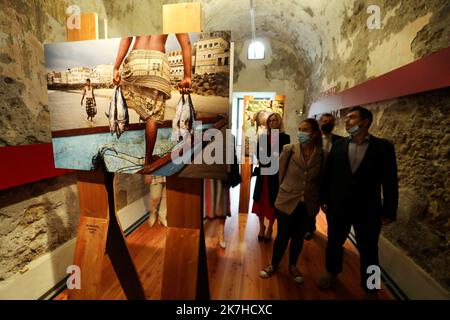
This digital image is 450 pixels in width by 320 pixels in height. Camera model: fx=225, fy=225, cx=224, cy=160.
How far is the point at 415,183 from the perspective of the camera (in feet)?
6.57

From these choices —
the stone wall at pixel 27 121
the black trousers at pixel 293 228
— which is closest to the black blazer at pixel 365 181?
the black trousers at pixel 293 228

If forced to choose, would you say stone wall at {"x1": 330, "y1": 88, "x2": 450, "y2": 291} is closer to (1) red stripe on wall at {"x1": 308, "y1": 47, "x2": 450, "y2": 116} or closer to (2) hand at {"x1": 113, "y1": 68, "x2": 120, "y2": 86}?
(1) red stripe on wall at {"x1": 308, "y1": 47, "x2": 450, "y2": 116}

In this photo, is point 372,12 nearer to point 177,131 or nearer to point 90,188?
point 177,131

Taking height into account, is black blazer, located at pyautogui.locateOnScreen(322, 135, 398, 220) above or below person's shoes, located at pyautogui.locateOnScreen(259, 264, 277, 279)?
above

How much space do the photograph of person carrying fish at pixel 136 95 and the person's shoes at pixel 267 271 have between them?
157 centimetres

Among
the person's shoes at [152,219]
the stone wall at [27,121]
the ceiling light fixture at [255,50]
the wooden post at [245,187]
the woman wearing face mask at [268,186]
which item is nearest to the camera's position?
the stone wall at [27,121]

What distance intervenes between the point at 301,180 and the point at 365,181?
0.47m

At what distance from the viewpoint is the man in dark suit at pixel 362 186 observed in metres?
1.67

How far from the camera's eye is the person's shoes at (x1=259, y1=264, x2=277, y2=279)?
218 cm

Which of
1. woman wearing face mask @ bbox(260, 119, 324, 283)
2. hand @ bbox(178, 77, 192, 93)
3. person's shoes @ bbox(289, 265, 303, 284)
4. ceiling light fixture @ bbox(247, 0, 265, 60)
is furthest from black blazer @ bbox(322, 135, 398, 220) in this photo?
ceiling light fixture @ bbox(247, 0, 265, 60)

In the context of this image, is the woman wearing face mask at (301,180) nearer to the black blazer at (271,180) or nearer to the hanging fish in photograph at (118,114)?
the black blazer at (271,180)

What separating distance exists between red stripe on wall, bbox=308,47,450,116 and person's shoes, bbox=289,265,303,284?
A: 188 cm

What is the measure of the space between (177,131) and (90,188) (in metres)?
0.83
